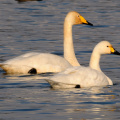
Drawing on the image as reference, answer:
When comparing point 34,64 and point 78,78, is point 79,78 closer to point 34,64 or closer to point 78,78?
point 78,78

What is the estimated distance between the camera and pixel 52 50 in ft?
54.6

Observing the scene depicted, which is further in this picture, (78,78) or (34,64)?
(34,64)

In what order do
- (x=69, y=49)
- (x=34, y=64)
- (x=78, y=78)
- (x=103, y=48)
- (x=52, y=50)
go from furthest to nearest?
(x=52, y=50), (x=69, y=49), (x=34, y=64), (x=103, y=48), (x=78, y=78)

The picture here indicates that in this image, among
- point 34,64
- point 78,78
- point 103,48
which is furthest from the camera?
point 34,64

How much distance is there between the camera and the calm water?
9211 mm

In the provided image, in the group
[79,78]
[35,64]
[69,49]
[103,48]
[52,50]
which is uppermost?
[103,48]

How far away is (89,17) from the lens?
24.5 m

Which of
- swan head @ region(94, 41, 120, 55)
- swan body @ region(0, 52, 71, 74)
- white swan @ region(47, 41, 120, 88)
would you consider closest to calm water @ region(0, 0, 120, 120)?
white swan @ region(47, 41, 120, 88)

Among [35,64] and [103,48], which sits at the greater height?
[103,48]

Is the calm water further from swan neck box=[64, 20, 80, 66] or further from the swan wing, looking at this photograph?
swan neck box=[64, 20, 80, 66]

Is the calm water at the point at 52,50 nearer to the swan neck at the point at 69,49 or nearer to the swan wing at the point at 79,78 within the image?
the swan wing at the point at 79,78

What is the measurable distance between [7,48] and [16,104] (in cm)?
715

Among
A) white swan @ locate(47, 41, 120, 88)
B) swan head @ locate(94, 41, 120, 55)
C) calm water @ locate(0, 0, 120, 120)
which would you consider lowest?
calm water @ locate(0, 0, 120, 120)

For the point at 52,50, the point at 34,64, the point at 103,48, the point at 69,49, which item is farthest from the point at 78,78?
the point at 52,50
